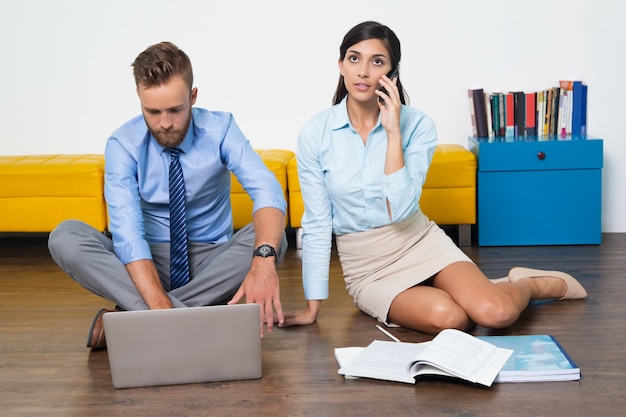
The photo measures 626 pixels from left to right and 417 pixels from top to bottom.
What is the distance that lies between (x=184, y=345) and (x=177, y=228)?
2.50 ft

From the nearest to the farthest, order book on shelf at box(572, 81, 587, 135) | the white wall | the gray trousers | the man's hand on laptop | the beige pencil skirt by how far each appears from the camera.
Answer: the man's hand on laptop < the gray trousers < the beige pencil skirt < book on shelf at box(572, 81, 587, 135) < the white wall

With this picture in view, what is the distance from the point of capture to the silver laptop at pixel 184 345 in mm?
2432

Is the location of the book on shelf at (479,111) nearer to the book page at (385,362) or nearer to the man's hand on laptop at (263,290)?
the book page at (385,362)

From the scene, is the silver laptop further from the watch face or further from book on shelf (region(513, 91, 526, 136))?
book on shelf (region(513, 91, 526, 136))

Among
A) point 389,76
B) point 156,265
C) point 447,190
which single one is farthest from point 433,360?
point 447,190

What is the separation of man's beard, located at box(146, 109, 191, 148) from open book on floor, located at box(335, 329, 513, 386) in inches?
37.5

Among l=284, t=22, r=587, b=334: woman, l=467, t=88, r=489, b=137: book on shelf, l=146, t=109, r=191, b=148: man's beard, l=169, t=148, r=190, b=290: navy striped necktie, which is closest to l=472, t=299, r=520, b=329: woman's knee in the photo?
l=284, t=22, r=587, b=334: woman

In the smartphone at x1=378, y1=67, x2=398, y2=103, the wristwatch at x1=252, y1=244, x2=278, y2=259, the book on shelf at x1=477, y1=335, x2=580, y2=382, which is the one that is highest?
the smartphone at x1=378, y1=67, x2=398, y2=103

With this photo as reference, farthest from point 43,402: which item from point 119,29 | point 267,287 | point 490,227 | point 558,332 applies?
point 119,29

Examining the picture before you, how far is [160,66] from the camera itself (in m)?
2.86

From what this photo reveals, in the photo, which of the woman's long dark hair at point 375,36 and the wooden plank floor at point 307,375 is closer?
the wooden plank floor at point 307,375

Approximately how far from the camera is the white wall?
5059 mm

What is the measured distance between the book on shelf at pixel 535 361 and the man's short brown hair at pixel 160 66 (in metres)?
1.37

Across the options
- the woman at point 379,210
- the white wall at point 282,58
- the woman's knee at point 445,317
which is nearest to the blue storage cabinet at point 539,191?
the white wall at point 282,58
